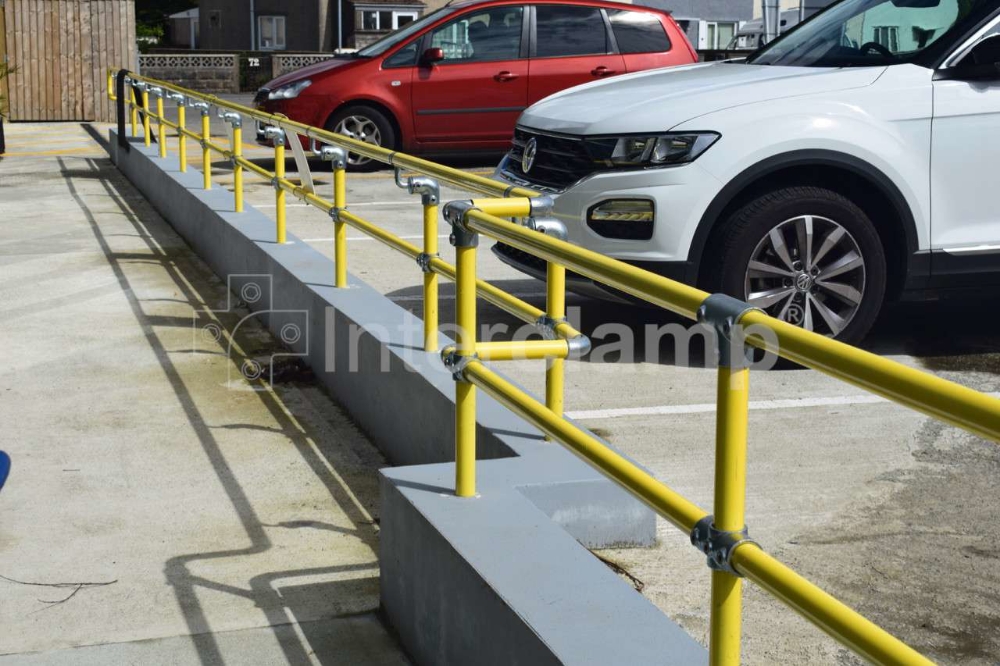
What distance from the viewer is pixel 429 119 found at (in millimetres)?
14758

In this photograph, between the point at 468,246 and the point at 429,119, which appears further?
the point at 429,119

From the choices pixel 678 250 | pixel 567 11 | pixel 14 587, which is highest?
pixel 567 11

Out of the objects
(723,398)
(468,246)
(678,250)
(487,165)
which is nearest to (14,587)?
(468,246)

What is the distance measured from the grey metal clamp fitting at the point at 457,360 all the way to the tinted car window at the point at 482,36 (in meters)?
11.5

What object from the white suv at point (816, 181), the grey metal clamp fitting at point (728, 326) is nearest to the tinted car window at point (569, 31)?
the white suv at point (816, 181)

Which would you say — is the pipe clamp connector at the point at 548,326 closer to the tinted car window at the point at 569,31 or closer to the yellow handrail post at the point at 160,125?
the yellow handrail post at the point at 160,125

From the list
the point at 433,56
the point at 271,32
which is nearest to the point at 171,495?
the point at 433,56

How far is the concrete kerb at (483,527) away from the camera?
2.80m

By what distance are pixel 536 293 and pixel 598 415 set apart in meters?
2.81

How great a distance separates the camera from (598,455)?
265cm

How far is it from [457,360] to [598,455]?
978 millimetres

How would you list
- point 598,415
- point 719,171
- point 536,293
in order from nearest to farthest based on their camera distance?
Answer: 1. point 598,415
2. point 719,171
3. point 536,293

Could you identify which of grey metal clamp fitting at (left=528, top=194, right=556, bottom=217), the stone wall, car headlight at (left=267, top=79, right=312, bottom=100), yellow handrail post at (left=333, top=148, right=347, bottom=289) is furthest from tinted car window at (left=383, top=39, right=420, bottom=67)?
the stone wall

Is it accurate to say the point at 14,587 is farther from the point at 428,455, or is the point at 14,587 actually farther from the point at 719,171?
the point at 719,171
